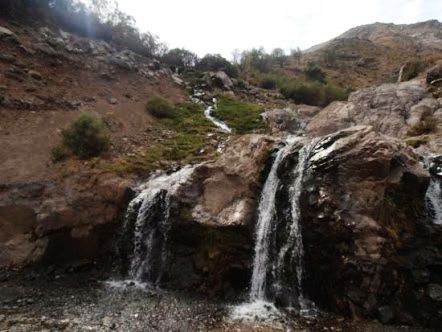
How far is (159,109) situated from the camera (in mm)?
25953

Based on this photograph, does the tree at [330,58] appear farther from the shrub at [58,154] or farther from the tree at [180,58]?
the shrub at [58,154]

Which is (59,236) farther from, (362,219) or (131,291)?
(362,219)

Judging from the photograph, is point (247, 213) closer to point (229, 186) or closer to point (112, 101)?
point (229, 186)

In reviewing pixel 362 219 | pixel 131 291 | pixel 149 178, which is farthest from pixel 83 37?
pixel 362 219

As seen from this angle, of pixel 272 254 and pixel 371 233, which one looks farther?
pixel 272 254

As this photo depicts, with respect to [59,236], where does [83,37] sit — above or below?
above

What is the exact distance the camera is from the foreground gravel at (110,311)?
966 centimetres

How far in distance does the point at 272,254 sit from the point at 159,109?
1658 centimetres

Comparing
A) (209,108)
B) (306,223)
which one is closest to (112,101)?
(209,108)

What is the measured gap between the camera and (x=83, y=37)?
32375 mm

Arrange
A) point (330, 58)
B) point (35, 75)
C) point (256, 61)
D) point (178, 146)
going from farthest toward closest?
point (330, 58) → point (256, 61) → point (35, 75) → point (178, 146)

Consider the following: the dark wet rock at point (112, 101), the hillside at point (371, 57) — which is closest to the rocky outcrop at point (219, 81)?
the dark wet rock at point (112, 101)

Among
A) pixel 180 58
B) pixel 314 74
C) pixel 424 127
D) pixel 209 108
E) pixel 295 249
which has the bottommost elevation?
pixel 295 249

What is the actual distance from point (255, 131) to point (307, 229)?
14.1m
